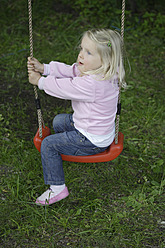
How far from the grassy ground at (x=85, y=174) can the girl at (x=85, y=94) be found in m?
0.20

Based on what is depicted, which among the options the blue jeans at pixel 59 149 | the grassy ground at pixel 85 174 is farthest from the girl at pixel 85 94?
the grassy ground at pixel 85 174

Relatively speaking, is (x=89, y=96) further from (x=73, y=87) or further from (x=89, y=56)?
(x=89, y=56)

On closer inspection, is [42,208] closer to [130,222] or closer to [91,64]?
[130,222]

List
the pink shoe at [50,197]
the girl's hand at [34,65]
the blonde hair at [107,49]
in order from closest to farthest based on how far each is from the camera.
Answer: the blonde hair at [107,49] < the girl's hand at [34,65] < the pink shoe at [50,197]

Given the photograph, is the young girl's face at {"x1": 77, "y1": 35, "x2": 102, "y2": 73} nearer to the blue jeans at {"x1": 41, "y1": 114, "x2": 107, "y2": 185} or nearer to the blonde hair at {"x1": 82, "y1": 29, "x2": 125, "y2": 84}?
the blonde hair at {"x1": 82, "y1": 29, "x2": 125, "y2": 84}

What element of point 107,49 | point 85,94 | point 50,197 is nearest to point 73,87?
point 85,94

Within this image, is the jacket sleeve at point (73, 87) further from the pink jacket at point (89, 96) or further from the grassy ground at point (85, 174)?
the grassy ground at point (85, 174)

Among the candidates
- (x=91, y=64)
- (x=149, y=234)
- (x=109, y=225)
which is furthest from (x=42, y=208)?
(x=91, y=64)

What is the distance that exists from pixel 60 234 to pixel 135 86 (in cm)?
222

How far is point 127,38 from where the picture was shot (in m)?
5.00

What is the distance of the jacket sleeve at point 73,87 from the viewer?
2.32m

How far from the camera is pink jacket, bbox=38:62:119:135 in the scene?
2326mm

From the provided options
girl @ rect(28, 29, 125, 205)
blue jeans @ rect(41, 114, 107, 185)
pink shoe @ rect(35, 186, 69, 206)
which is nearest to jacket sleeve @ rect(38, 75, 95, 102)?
girl @ rect(28, 29, 125, 205)

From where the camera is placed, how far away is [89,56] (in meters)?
2.32
